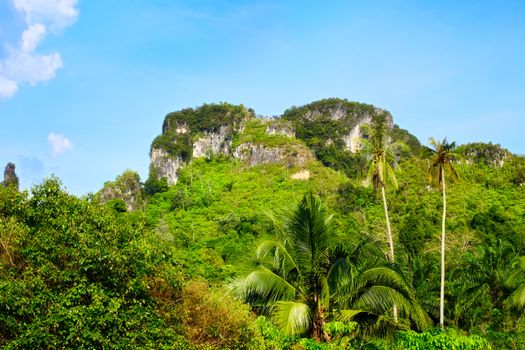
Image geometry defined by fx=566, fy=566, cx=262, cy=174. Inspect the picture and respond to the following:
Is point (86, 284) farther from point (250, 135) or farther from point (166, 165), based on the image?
point (250, 135)

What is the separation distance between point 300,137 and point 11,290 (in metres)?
108

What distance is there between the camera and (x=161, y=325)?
9297mm

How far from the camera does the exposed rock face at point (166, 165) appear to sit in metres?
103

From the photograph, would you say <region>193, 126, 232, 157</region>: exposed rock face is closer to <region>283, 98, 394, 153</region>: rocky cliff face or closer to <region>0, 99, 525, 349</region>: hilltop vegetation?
<region>283, 98, 394, 153</region>: rocky cliff face

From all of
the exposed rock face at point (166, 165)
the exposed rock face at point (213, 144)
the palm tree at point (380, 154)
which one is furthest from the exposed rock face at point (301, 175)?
the palm tree at point (380, 154)

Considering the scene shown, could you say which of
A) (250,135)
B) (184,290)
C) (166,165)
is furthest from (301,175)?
(184,290)

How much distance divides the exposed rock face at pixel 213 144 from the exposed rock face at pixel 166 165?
14.9ft

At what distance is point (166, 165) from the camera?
104125mm

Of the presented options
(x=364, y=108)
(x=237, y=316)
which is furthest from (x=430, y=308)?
(x=364, y=108)

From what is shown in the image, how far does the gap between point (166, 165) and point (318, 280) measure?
93179 mm

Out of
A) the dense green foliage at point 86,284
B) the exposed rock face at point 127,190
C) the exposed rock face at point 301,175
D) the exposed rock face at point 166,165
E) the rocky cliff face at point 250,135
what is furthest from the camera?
the exposed rock face at point 166,165

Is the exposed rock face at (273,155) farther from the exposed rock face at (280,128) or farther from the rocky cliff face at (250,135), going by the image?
the exposed rock face at (280,128)

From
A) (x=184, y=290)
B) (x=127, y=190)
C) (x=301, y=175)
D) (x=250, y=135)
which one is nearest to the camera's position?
(x=184, y=290)

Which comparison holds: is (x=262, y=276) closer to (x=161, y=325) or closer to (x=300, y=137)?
(x=161, y=325)
